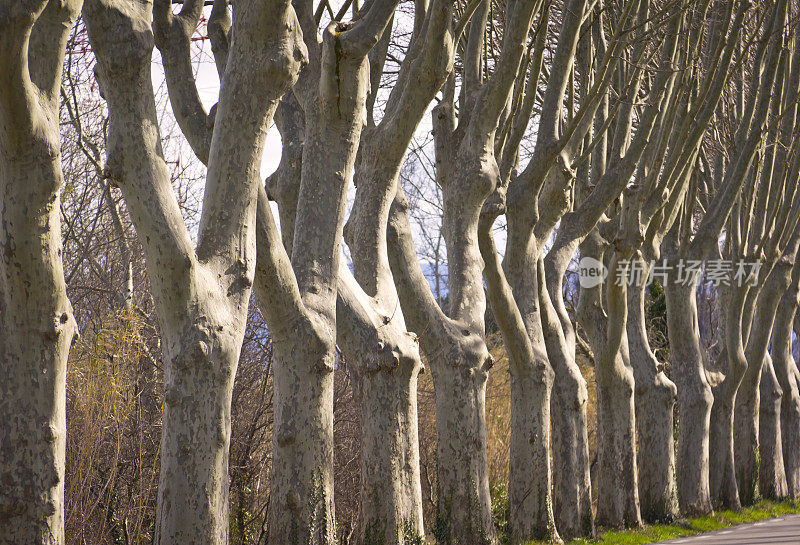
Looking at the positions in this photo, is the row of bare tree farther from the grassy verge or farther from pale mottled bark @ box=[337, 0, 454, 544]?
the grassy verge

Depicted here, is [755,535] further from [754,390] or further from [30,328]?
[30,328]

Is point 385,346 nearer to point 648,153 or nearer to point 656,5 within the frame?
point 648,153

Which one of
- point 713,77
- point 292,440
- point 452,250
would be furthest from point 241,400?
point 713,77

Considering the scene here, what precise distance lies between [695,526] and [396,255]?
627cm

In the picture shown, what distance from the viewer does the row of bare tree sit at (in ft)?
11.3

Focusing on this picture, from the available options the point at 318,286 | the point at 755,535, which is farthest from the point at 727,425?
the point at 318,286

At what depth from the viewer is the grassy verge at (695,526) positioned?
29.5ft

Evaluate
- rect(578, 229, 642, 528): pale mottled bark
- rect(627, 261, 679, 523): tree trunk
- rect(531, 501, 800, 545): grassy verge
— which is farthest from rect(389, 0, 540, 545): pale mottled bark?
rect(627, 261, 679, 523): tree trunk

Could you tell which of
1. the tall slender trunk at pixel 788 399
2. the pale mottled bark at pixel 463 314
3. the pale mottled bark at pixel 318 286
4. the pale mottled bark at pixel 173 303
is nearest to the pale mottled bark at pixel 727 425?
the tall slender trunk at pixel 788 399

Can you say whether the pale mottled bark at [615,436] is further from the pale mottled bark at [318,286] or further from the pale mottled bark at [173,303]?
the pale mottled bark at [173,303]

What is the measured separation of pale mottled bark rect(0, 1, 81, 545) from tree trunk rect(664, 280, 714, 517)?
32.8 feet

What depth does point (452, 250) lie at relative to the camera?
743cm

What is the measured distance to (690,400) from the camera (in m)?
11.8

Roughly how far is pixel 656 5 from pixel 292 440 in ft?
28.2
